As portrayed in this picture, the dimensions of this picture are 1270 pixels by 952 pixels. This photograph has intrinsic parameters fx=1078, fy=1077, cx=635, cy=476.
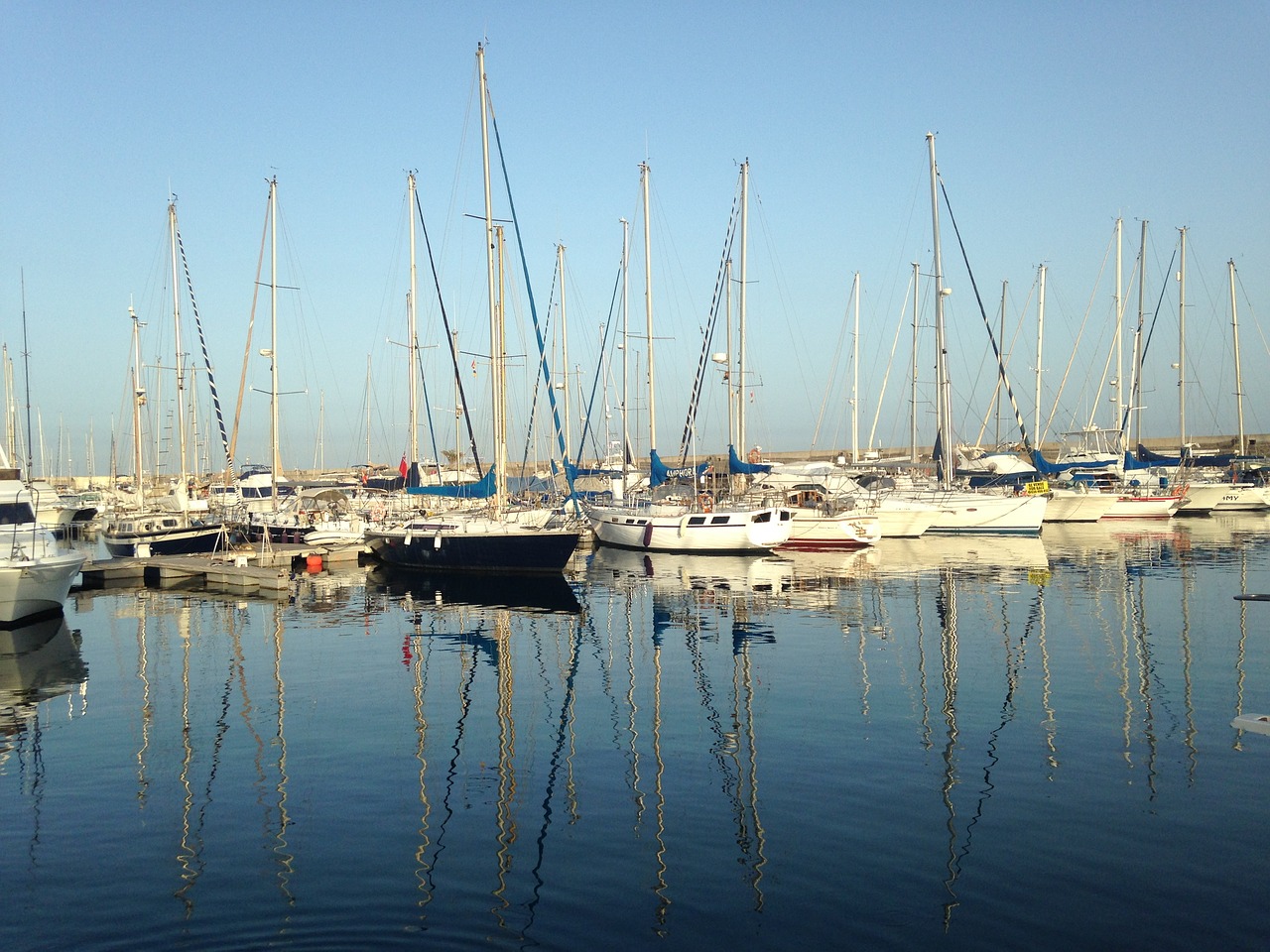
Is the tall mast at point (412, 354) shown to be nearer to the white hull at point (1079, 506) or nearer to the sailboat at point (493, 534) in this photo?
the sailboat at point (493, 534)

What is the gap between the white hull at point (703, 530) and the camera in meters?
40.5

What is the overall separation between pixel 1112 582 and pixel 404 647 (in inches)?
816

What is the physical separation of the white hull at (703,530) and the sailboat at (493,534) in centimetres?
704

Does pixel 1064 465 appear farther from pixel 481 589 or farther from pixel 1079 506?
pixel 481 589

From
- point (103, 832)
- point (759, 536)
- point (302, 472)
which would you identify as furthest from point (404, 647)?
point (302, 472)

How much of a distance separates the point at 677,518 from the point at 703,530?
1.35 metres

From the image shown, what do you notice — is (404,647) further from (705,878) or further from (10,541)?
(705,878)

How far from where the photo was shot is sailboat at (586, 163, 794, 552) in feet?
133

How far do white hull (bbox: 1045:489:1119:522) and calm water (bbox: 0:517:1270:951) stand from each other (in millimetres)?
31914

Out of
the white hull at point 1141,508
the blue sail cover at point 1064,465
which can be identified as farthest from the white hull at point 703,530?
the white hull at point 1141,508

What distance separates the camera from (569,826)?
11.1 meters

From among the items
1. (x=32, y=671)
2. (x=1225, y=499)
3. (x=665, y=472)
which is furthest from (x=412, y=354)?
(x=1225, y=499)

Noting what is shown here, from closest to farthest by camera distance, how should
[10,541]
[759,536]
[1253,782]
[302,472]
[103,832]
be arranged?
[103,832] → [1253,782] → [10,541] → [759,536] → [302,472]

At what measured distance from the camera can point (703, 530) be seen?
4100 cm
